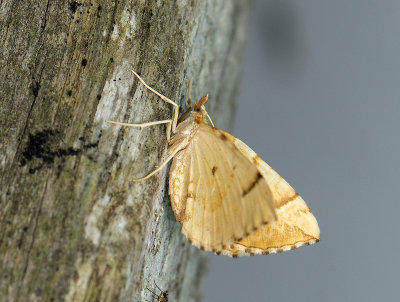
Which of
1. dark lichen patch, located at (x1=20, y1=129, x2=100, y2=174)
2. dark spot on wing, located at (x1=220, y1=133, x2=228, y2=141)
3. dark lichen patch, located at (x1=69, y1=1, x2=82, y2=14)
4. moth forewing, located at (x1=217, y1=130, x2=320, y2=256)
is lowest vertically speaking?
moth forewing, located at (x1=217, y1=130, x2=320, y2=256)

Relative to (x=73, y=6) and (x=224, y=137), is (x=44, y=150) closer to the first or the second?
(x=73, y=6)

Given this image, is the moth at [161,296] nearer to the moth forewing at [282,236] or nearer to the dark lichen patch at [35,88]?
the moth forewing at [282,236]

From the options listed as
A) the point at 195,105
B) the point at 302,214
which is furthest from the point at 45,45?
the point at 302,214

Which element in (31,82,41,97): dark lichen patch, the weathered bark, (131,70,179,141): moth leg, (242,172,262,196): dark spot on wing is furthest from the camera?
(242,172,262,196): dark spot on wing

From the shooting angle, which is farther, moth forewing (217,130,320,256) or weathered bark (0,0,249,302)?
moth forewing (217,130,320,256)

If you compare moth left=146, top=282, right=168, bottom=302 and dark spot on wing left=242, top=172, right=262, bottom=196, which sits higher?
dark spot on wing left=242, top=172, right=262, bottom=196

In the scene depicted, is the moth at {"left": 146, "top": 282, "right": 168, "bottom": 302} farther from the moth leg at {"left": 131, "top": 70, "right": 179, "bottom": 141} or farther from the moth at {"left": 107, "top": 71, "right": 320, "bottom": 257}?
the moth leg at {"left": 131, "top": 70, "right": 179, "bottom": 141}

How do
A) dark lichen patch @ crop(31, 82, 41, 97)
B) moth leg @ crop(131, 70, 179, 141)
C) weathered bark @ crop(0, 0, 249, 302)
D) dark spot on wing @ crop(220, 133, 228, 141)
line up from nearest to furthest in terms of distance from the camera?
weathered bark @ crop(0, 0, 249, 302), dark lichen patch @ crop(31, 82, 41, 97), moth leg @ crop(131, 70, 179, 141), dark spot on wing @ crop(220, 133, 228, 141)

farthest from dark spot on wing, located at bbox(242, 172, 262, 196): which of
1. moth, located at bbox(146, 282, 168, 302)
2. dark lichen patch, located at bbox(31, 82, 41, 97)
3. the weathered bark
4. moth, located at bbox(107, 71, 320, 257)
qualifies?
dark lichen patch, located at bbox(31, 82, 41, 97)

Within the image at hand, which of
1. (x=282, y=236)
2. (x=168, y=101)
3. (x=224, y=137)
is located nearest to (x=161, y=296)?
(x=282, y=236)
